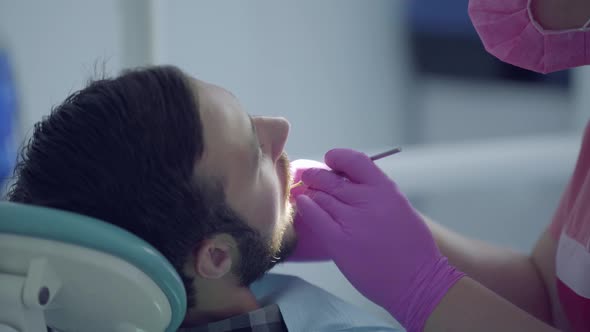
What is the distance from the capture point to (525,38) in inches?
38.2

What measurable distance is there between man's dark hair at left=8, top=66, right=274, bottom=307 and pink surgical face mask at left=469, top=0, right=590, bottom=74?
47cm

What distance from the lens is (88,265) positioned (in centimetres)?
74

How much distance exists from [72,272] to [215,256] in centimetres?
26

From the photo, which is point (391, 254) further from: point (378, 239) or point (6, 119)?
point (6, 119)

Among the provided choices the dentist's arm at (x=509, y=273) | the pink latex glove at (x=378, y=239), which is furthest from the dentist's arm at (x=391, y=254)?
the dentist's arm at (x=509, y=273)

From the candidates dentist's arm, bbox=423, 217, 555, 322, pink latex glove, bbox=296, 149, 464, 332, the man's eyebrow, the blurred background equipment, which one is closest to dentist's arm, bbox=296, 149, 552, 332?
pink latex glove, bbox=296, 149, 464, 332

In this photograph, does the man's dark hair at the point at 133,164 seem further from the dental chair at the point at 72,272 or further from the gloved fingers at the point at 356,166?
the gloved fingers at the point at 356,166

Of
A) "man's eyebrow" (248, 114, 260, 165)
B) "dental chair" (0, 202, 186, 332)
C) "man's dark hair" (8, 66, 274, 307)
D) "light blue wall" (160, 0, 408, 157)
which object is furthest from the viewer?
"light blue wall" (160, 0, 408, 157)

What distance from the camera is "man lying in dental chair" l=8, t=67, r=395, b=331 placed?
869 mm

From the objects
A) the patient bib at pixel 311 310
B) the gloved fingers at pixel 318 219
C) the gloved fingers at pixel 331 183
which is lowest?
the patient bib at pixel 311 310

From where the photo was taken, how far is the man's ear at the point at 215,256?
0.93 metres

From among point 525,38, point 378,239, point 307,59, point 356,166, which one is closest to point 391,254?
point 378,239

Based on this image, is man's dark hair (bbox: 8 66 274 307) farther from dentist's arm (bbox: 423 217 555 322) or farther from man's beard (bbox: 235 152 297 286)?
dentist's arm (bbox: 423 217 555 322)

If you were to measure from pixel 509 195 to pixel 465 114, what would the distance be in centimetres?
100
